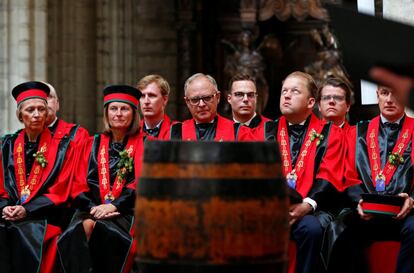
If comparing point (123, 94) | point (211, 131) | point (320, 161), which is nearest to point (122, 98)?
point (123, 94)

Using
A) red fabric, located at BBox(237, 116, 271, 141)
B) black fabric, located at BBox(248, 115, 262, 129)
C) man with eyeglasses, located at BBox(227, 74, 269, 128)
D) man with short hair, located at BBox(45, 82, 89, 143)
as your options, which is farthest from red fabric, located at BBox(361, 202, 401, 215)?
man with short hair, located at BBox(45, 82, 89, 143)

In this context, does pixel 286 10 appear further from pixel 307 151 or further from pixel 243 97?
pixel 307 151

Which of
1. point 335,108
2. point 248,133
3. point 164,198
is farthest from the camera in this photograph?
point 335,108

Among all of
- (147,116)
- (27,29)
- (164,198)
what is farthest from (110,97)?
(27,29)

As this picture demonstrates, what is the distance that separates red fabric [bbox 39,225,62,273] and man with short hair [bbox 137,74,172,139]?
117 centimetres

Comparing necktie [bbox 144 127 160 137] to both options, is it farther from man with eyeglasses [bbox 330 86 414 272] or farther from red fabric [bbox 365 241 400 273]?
red fabric [bbox 365 241 400 273]

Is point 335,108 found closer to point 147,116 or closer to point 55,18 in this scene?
point 147,116

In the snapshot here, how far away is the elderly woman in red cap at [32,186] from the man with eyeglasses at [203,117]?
91 centimetres

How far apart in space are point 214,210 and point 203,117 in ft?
9.83

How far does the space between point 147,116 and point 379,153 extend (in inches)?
77.4

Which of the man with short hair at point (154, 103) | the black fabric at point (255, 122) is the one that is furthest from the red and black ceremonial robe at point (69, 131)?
the black fabric at point (255, 122)

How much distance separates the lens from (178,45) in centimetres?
1378

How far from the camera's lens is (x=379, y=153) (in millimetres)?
7406

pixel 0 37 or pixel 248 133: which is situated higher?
pixel 0 37
